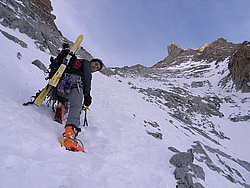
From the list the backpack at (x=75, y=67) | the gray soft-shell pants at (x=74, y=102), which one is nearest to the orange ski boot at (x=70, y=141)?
the gray soft-shell pants at (x=74, y=102)

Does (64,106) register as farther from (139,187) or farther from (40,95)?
(139,187)

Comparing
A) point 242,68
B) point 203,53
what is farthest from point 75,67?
point 203,53

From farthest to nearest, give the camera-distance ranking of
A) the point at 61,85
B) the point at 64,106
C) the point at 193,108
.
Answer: the point at 193,108
the point at 64,106
the point at 61,85

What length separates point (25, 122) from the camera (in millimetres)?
2514

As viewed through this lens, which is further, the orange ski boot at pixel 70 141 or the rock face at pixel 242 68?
the rock face at pixel 242 68

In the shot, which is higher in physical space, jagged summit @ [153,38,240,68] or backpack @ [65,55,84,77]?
jagged summit @ [153,38,240,68]

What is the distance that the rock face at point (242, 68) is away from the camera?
2684 cm

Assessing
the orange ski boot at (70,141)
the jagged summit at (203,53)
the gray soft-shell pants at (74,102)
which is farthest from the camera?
the jagged summit at (203,53)

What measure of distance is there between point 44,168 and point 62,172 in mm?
232

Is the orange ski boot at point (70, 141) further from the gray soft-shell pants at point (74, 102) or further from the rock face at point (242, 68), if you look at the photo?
the rock face at point (242, 68)

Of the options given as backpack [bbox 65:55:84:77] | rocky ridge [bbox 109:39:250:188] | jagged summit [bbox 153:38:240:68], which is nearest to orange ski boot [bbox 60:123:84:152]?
backpack [bbox 65:55:84:77]

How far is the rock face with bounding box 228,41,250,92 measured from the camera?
88.1 ft

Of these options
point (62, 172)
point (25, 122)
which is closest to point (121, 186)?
point (62, 172)

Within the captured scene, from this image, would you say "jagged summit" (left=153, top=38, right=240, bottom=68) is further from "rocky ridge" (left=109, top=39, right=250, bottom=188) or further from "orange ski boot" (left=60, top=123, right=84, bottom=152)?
"orange ski boot" (left=60, top=123, right=84, bottom=152)
